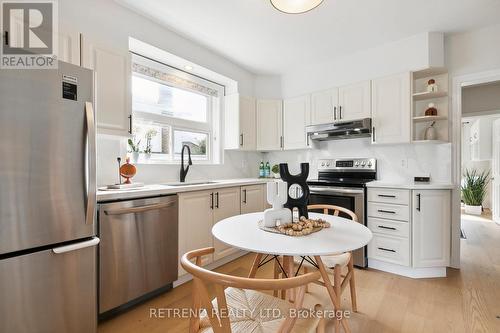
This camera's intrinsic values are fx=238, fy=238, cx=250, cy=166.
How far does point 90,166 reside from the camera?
141 cm

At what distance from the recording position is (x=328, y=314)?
180cm

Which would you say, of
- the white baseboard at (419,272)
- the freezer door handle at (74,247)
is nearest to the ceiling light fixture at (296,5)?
the freezer door handle at (74,247)

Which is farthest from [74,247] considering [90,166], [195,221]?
[195,221]

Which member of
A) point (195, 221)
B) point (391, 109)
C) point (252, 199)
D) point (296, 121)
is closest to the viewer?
point (195, 221)

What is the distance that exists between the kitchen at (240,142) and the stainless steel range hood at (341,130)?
0.02m

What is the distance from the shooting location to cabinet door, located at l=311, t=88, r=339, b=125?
3184 millimetres

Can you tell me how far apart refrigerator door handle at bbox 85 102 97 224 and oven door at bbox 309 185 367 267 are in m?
2.34

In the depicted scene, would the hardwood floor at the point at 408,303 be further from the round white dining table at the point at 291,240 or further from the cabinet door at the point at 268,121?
the cabinet door at the point at 268,121

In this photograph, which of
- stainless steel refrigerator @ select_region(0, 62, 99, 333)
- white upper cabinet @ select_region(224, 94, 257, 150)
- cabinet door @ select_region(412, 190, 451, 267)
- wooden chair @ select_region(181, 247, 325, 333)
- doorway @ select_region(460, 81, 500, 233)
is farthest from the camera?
doorway @ select_region(460, 81, 500, 233)

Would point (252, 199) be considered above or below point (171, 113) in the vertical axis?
below

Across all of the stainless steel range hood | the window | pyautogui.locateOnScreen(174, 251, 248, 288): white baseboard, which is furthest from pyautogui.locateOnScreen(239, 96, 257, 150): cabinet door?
pyautogui.locateOnScreen(174, 251, 248, 288): white baseboard

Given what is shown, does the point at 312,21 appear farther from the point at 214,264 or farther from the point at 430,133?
the point at 214,264

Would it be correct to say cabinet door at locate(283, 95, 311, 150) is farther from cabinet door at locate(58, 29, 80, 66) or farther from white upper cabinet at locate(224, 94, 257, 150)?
cabinet door at locate(58, 29, 80, 66)

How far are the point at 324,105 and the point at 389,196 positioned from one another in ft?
4.73
